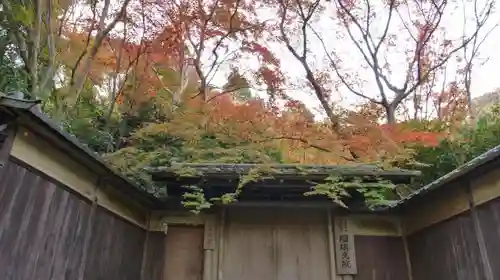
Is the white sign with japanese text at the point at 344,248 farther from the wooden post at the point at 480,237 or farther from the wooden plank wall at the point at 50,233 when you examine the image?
the wooden plank wall at the point at 50,233

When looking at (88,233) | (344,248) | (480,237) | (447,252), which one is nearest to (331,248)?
(344,248)

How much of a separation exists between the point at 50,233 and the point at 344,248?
15.1 ft

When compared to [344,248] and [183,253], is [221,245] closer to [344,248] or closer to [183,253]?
[183,253]

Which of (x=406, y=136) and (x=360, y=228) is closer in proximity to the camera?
(x=360, y=228)

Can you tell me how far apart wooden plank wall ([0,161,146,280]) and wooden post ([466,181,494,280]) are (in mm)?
4708

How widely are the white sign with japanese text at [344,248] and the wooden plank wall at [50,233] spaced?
3513mm

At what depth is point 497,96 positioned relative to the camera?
12.0 meters

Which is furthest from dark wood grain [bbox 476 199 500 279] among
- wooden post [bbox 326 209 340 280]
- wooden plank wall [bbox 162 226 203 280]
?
wooden plank wall [bbox 162 226 203 280]

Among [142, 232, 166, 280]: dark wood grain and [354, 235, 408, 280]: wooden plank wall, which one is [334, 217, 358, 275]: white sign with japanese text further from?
[142, 232, 166, 280]: dark wood grain

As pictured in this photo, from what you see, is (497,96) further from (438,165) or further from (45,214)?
(45,214)

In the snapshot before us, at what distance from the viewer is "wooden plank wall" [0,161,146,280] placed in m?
3.30

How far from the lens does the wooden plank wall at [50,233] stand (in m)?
3.30

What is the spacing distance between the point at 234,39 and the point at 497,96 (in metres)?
8.51

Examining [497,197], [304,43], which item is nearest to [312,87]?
[304,43]
